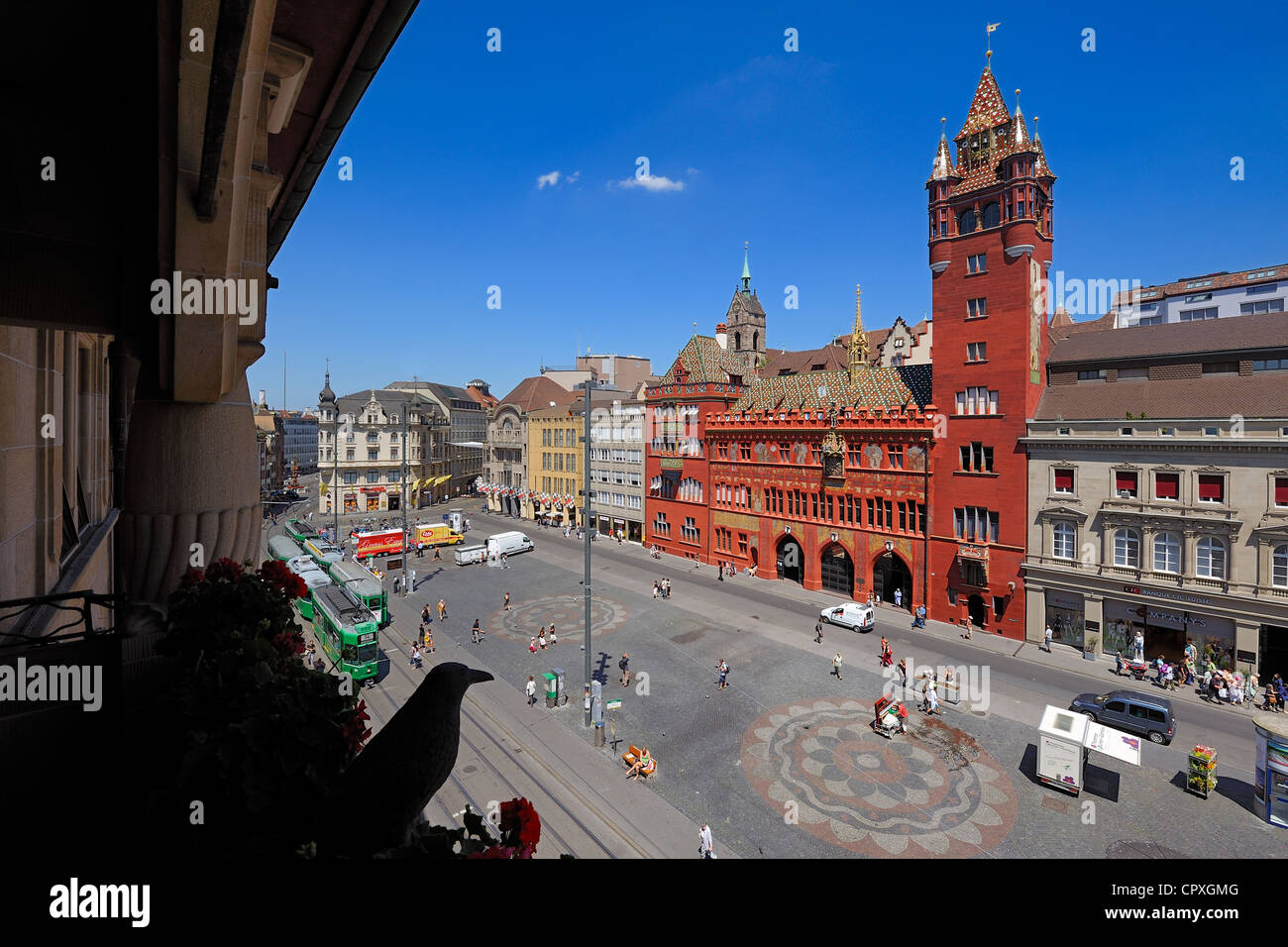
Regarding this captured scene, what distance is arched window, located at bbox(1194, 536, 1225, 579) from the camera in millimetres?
25656

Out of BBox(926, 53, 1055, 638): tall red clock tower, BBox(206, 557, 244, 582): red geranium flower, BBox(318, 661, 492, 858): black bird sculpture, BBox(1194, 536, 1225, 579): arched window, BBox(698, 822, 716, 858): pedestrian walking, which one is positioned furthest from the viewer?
BBox(926, 53, 1055, 638): tall red clock tower

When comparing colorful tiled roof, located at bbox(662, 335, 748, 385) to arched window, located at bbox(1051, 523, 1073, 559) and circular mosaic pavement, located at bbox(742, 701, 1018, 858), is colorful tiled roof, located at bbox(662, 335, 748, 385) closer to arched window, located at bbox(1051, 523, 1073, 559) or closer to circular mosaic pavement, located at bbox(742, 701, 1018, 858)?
arched window, located at bbox(1051, 523, 1073, 559)

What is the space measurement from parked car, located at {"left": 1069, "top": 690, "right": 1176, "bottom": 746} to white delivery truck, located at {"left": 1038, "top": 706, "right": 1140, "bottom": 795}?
15.2ft

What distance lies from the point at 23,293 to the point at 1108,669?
119 ft

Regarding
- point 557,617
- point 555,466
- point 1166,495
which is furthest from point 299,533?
point 1166,495

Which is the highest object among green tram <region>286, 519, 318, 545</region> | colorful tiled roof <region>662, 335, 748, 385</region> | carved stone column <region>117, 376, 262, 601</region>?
colorful tiled roof <region>662, 335, 748, 385</region>

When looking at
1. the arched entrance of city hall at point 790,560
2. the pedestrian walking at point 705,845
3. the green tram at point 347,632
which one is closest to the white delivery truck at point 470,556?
the green tram at point 347,632

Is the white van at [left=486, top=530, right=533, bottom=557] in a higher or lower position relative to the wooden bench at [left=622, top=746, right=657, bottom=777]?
higher

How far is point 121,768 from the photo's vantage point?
4.77m

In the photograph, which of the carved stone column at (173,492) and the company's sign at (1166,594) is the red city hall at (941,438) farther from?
the carved stone column at (173,492)

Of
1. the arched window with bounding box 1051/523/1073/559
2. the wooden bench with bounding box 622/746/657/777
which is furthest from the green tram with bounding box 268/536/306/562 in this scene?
the arched window with bounding box 1051/523/1073/559

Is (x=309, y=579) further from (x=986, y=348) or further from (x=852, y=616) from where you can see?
(x=986, y=348)
